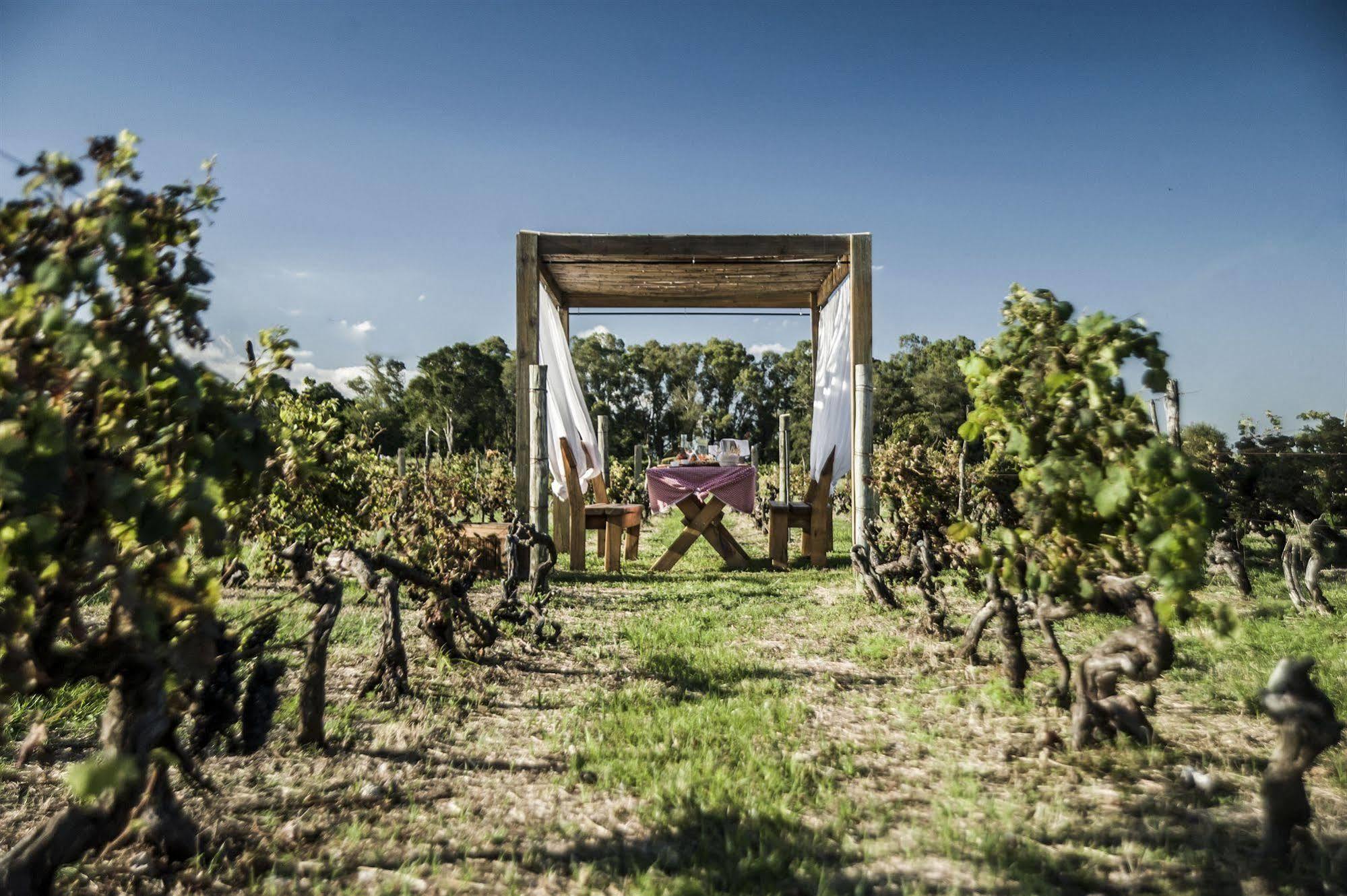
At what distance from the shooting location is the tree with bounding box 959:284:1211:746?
2.25 meters

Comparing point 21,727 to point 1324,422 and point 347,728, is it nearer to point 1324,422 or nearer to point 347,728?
point 347,728

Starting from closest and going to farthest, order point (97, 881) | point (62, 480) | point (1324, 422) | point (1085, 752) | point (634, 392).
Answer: point (62, 480)
point (97, 881)
point (1085, 752)
point (1324, 422)
point (634, 392)

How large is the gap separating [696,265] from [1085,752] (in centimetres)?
572

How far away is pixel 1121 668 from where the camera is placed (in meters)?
2.52

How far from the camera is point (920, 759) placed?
2691mm

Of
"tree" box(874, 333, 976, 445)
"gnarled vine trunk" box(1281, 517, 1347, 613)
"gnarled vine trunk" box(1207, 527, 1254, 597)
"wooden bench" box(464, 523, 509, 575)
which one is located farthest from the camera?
"tree" box(874, 333, 976, 445)

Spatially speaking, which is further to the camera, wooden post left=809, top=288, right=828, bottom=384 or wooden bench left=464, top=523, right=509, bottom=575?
wooden post left=809, top=288, right=828, bottom=384

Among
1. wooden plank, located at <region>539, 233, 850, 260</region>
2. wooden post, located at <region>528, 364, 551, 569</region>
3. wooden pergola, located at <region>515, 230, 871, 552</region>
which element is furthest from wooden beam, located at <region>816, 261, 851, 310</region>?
wooden post, located at <region>528, 364, 551, 569</region>

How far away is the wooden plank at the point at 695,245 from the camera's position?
6898 millimetres

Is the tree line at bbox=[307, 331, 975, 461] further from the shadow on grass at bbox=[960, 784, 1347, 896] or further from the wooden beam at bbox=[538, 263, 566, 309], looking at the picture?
the shadow on grass at bbox=[960, 784, 1347, 896]

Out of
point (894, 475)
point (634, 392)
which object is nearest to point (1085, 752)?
point (894, 475)

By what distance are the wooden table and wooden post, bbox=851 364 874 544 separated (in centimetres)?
123

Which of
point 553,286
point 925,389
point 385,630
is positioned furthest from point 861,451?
point 925,389

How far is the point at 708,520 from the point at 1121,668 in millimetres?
5132
